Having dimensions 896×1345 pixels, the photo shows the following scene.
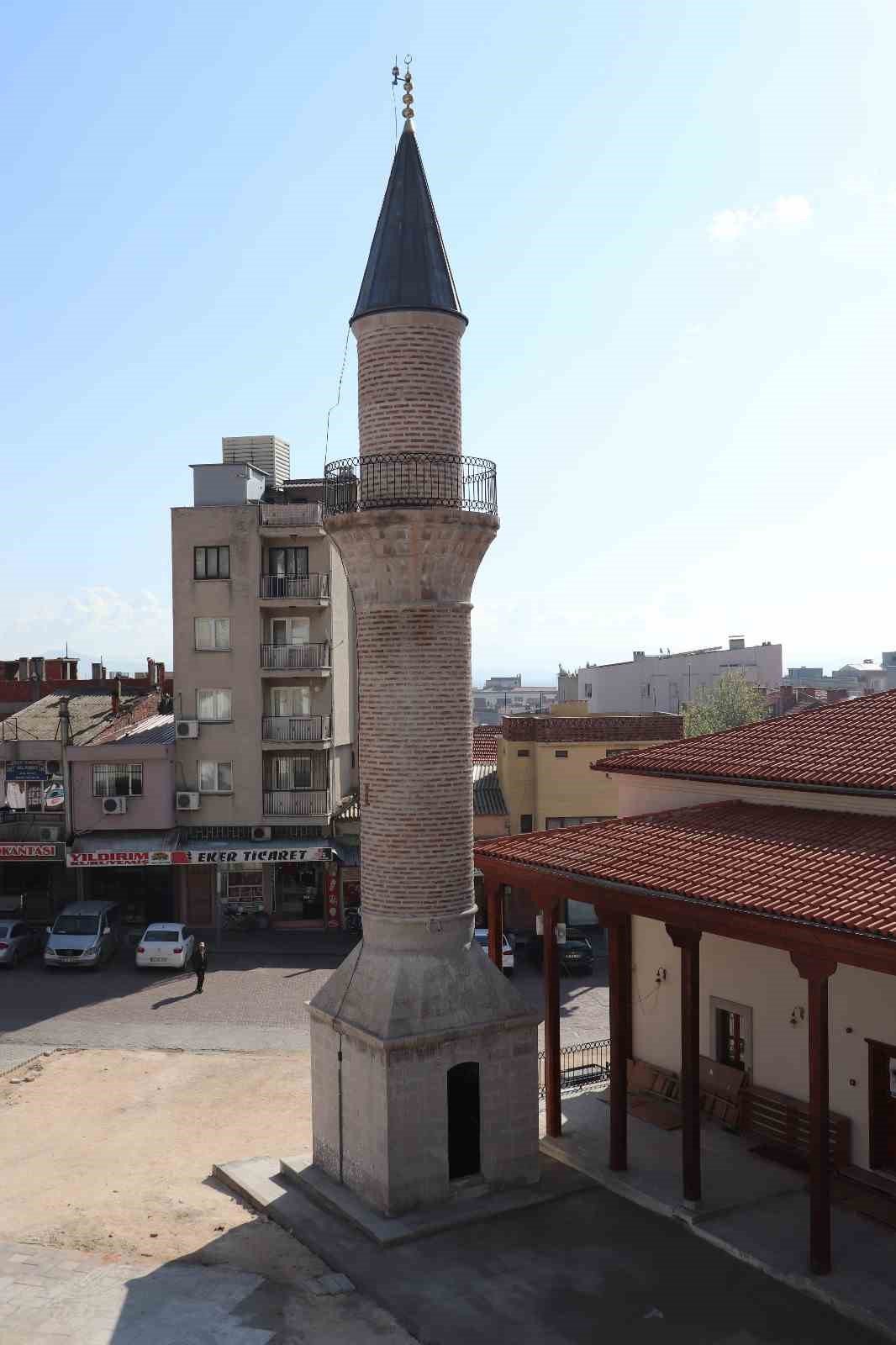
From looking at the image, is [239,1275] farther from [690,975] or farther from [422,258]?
[422,258]

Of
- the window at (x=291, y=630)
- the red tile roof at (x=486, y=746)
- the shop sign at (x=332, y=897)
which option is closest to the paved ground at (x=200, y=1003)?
the shop sign at (x=332, y=897)

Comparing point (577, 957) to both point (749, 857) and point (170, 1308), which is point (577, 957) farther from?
point (170, 1308)

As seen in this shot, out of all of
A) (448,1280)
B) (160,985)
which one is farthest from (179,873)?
(448,1280)

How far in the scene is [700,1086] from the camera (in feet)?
64.4

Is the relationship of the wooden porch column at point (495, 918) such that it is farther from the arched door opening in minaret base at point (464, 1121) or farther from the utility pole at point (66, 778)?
the utility pole at point (66, 778)

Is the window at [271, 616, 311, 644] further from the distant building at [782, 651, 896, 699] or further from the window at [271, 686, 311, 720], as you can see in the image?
the distant building at [782, 651, 896, 699]

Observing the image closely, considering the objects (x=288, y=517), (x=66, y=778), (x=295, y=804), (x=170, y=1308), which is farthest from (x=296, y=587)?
(x=170, y=1308)

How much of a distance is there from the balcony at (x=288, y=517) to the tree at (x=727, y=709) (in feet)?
84.1

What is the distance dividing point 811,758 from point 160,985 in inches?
756

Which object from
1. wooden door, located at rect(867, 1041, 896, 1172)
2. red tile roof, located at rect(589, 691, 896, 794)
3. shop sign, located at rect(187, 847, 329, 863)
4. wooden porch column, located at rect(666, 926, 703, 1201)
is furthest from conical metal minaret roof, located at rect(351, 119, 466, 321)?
Answer: shop sign, located at rect(187, 847, 329, 863)

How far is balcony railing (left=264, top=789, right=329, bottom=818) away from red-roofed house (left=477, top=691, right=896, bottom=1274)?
53.5ft

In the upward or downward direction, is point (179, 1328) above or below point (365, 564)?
below

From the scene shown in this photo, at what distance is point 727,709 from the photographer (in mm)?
57938

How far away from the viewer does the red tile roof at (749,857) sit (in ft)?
44.6
